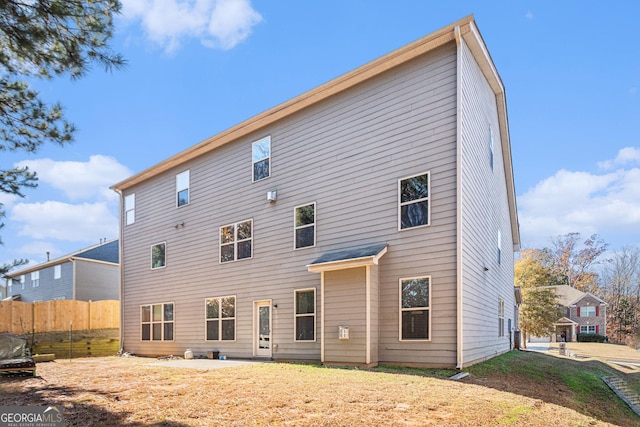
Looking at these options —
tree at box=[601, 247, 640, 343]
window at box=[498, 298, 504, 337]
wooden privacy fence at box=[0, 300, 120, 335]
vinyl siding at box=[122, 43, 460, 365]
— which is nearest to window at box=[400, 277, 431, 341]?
vinyl siding at box=[122, 43, 460, 365]

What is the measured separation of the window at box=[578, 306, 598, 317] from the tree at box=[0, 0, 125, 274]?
48257mm

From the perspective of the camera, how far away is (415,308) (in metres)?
10.1

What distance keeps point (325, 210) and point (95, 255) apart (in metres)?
22.5

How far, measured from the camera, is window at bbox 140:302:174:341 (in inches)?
653

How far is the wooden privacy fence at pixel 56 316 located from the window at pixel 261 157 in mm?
10038

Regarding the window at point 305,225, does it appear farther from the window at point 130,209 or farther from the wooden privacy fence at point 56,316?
the wooden privacy fence at point 56,316

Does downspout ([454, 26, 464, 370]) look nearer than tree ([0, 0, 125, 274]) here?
No

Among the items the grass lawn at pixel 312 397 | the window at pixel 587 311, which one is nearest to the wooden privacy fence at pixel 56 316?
the grass lawn at pixel 312 397

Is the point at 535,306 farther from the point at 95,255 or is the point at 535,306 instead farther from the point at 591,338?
the point at 95,255

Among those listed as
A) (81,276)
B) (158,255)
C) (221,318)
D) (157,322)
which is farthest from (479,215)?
(81,276)

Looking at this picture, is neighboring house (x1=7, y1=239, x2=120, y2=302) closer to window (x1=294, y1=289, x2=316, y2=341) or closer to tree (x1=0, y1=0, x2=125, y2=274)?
window (x1=294, y1=289, x2=316, y2=341)

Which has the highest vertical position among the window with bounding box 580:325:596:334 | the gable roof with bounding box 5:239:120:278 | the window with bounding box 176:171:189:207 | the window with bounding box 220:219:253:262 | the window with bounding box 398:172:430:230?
the window with bounding box 176:171:189:207

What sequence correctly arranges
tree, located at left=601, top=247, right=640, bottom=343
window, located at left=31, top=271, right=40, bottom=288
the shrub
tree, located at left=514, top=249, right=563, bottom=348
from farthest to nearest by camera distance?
tree, located at left=601, top=247, right=640, bottom=343
the shrub
window, located at left=31, top=271, right=40, bottom=288
tree, located at left=514, top=249, right=563, bottom=348

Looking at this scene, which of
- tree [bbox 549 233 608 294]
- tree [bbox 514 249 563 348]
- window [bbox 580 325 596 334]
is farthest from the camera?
tree [bbox 549 233 608 294]
